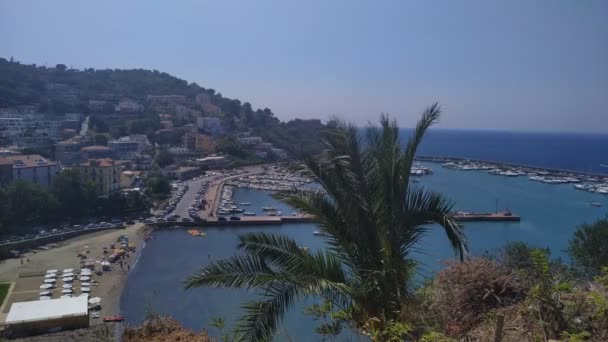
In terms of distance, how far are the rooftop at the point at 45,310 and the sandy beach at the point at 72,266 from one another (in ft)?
3.37

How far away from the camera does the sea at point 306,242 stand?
10.8 meters

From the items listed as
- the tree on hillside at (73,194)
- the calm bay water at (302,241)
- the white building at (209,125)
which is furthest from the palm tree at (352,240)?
the white building at (209,125)

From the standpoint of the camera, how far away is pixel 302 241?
61.0ft

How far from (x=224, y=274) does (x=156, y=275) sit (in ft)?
45.4

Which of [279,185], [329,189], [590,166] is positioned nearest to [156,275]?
[329,189]

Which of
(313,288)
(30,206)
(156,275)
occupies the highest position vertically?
(313,288)

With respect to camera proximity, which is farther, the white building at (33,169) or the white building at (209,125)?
the white building at (209,125)

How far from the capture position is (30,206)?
19.3 m

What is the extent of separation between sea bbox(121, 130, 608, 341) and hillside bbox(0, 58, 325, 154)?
17400 mm

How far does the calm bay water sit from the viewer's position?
11.5 meters

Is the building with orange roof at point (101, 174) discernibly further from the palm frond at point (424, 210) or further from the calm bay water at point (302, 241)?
the palm frond at point (424, 210)

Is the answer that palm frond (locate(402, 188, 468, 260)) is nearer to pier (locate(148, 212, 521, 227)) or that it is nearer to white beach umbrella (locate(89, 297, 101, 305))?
white beach umbrella (locate(89, 297, 101, 305))

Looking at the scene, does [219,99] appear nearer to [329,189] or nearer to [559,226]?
[559,226]

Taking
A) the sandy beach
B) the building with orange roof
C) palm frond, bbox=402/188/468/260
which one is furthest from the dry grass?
the building with orange roof
